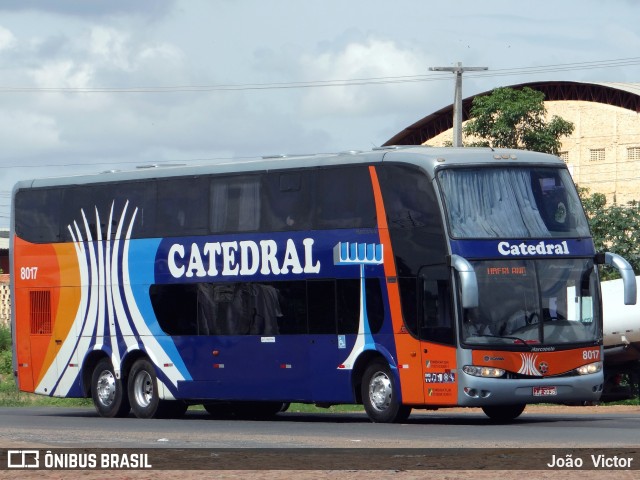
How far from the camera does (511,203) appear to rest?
75.6 feet

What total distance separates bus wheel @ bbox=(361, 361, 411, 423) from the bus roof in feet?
10.3

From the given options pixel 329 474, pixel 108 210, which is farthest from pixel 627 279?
pixel 329 474

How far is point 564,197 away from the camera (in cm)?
2345

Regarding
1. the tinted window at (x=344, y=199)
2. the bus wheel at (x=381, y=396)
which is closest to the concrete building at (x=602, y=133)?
the tinted window at (x=344, y=199)

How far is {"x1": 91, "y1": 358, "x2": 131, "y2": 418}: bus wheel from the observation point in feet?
90.3

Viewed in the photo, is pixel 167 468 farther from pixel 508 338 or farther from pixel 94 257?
pixel 94 257

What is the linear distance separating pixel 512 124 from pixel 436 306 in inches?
1421

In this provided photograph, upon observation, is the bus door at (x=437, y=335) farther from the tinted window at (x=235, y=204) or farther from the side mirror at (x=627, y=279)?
the tinted window at (x=235, y=204)

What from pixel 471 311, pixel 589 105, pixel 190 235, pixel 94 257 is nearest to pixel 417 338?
pixel 471 311

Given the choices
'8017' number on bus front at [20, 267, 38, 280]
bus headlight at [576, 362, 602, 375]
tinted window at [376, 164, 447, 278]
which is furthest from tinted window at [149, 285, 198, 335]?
bus headlight at [576, 362, 602, 375]

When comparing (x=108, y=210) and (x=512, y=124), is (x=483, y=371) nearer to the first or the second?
(x=108, y=210)

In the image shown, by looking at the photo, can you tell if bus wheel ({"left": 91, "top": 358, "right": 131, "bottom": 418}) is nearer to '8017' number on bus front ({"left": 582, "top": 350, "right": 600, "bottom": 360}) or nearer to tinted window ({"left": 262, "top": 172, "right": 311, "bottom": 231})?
tinted window ({"left": 262, "top": 172, "right": 311, "bottom": 231})

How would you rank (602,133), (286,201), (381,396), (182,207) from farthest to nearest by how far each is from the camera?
(602,133) → (182,207) → (286,201) → (381,396)

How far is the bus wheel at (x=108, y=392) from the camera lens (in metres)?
27.5
